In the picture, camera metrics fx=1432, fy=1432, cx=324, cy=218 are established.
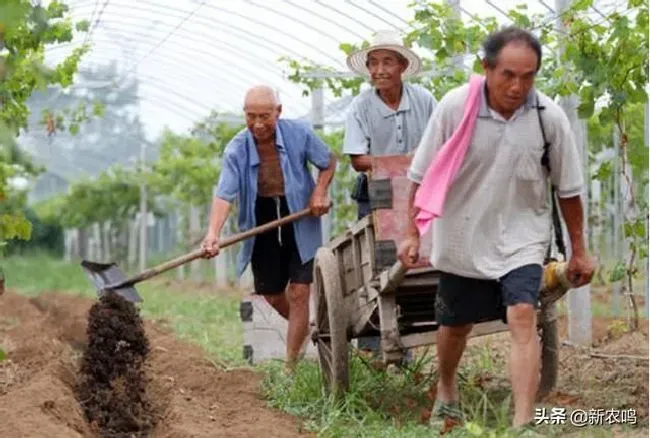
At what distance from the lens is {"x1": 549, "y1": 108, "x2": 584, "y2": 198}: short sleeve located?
5.36 m

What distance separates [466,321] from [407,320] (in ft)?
2.88

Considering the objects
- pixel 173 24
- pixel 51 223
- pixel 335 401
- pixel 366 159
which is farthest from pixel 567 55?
pixel 51 223

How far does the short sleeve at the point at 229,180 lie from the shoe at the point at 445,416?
1948 millimetres

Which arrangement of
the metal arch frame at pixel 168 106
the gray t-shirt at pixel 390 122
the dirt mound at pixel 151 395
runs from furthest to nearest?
the metal arch frame at pixel 168 106 → the gray t-shirt at pixel 390 122 → the dirt mound at pixel 151 395

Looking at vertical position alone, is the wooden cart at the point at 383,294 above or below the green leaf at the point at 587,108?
below

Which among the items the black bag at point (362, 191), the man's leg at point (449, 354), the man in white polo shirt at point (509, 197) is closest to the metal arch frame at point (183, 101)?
the black bag at point (362, 191)

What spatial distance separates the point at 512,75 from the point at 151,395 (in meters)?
2.86

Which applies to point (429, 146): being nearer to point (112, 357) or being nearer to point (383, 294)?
point (383, 294)

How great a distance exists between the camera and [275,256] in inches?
305

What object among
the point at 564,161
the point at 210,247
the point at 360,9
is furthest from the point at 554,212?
the point at 360,9

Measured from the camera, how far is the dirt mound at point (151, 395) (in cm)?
582

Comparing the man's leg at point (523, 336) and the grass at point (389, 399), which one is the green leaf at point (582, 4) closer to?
the grass at point (389, 399)

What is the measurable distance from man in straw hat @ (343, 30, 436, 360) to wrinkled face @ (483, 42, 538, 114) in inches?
65.1

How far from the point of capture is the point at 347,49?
10008mm
